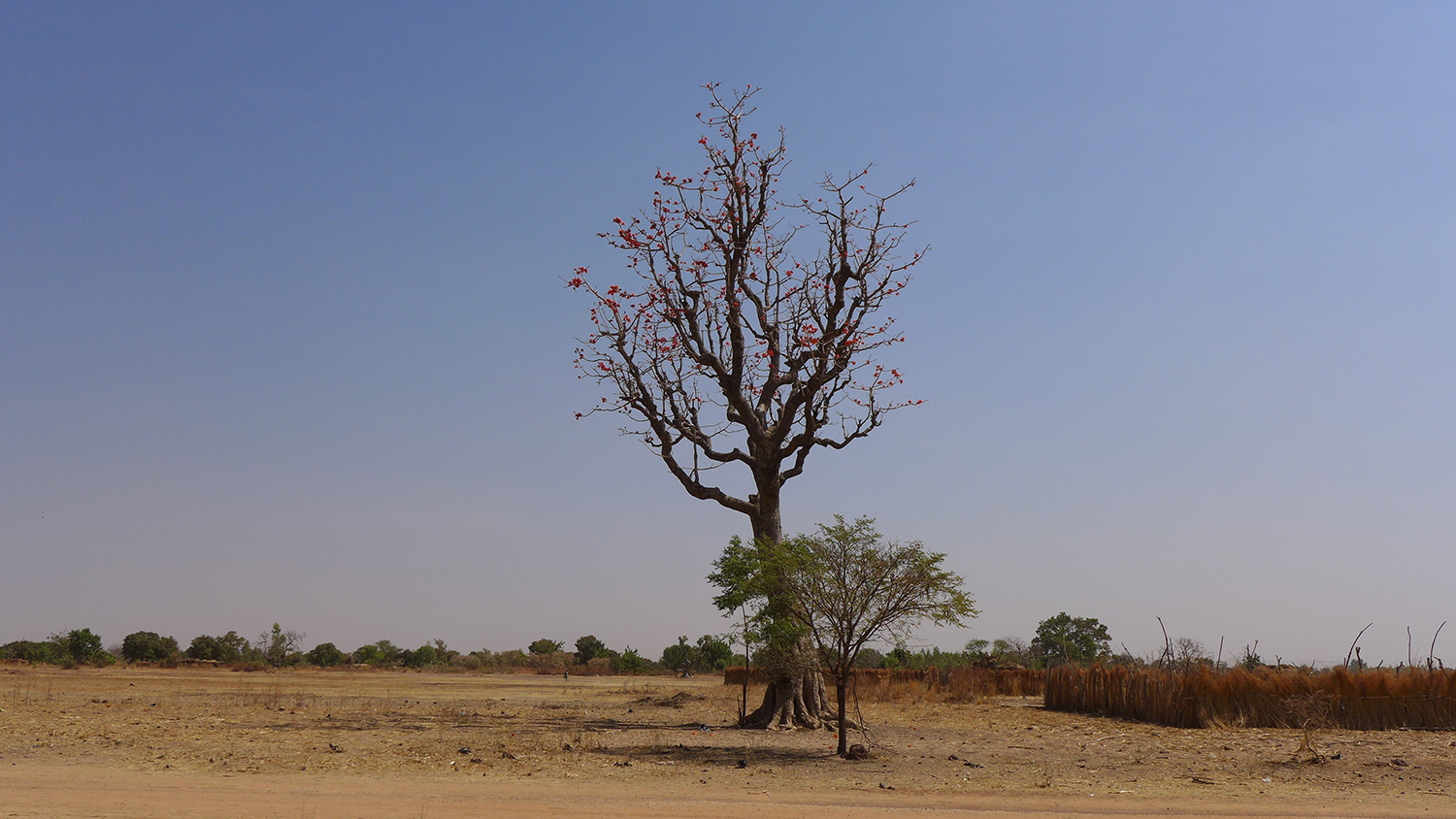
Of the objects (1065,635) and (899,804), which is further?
(1065,635)

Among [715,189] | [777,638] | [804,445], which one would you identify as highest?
[715,189]

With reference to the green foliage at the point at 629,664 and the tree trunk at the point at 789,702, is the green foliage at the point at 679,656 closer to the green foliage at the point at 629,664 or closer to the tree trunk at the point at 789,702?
the green foliage at the point at 629,664

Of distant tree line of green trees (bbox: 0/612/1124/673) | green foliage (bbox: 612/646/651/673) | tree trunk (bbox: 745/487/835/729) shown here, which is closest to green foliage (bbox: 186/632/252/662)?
distant tree line of green trees (bbox: 0/612/1124/673)

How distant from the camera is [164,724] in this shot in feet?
59.9

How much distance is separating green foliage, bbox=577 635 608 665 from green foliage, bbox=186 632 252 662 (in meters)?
27.4

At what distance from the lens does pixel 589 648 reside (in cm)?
8369

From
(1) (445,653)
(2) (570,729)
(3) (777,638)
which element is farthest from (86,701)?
(1) (445,653)

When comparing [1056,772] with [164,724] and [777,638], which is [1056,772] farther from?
[164,724]

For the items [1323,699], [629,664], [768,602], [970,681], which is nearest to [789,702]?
[768,602]

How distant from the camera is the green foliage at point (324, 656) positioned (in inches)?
2662

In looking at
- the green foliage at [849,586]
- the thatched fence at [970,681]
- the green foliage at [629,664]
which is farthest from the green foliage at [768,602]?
the green foliage at [629,664]

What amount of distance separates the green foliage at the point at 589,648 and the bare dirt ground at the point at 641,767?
60.2 metres

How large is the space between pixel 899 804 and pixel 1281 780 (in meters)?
6.49

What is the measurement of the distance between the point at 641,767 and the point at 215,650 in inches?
2328
